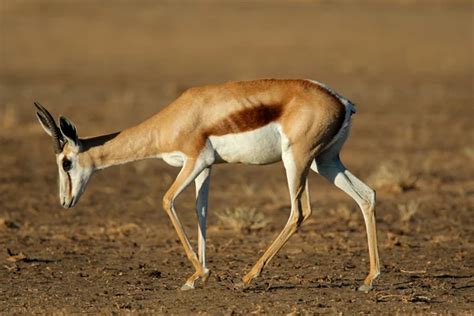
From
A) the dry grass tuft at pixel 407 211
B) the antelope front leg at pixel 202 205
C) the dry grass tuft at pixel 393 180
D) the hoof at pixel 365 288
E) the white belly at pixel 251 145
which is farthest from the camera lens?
the dry grass tuft at pixel 393 180

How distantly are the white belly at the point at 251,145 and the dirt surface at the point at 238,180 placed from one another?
1.11 meters

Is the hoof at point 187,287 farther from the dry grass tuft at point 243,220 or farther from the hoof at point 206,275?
the dry grass tuft at point 243,220

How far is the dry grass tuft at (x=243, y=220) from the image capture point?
12.2 m

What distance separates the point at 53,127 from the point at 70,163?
392mm

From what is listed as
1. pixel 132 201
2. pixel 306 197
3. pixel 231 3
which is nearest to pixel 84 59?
pixel 231 3

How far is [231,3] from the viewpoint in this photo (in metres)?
48.7

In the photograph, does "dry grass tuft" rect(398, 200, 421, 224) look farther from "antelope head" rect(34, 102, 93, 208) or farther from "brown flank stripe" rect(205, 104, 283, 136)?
"antelope head" rect(34, 102, 93, 208)

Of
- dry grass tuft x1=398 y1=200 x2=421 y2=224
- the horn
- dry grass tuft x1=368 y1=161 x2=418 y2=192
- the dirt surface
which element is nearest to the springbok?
the horn

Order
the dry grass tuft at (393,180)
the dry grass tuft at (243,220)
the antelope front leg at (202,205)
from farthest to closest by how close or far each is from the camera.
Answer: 1. the dry grass tuft at (393,180)
2. the dry grass tuft at (243,220)
3. the antelope front leg at (202,205)

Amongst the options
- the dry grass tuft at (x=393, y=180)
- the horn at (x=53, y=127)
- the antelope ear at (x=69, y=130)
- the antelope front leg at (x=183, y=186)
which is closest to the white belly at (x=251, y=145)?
the antelope front leg at (x=183, y=186)

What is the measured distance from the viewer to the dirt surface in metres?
9.17

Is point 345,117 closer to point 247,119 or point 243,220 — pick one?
point 247,119

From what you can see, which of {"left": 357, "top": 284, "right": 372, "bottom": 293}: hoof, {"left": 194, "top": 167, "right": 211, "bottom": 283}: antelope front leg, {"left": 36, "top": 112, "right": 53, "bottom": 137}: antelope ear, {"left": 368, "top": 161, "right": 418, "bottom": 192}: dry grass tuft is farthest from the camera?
{"left": 368, "top": 161, "right": 418, "bottom": 192}: dry grass tuft

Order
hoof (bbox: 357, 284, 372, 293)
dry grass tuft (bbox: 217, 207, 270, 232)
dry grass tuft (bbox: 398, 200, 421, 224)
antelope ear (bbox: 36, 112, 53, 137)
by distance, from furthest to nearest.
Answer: dry grass tuft (bbox: 398, 200, 421, 224)
dry grass tuft (bbox: 217, 207, 270, 232)
antelope ear (bbox: 36, 112, 53, 137)
hoof (bbox: 357, 284, 372, 293)
